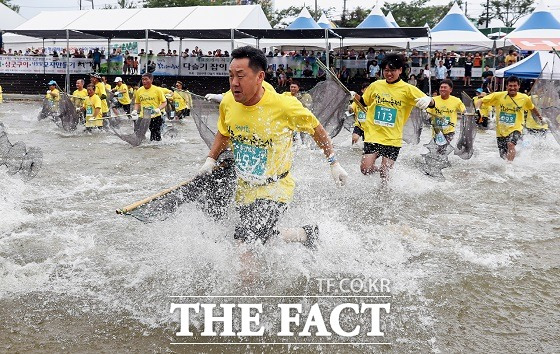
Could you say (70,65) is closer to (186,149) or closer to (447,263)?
(186,149)

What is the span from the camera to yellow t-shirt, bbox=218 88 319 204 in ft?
12.6

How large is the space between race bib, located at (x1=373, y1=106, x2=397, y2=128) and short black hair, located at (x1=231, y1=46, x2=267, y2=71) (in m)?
3.18

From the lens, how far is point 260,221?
3844mm

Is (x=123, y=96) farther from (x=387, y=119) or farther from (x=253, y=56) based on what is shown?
(x=253, y=56)

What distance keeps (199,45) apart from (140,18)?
9.72ft

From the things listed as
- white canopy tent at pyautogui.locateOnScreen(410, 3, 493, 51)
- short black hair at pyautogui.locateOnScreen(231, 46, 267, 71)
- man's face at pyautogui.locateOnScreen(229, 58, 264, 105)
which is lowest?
man's face at pyautogui.locateOnScreen(229, 58, 264, 105)

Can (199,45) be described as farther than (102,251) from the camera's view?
Yes

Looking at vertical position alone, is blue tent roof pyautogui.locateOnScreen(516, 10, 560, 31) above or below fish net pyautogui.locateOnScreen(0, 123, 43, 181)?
above

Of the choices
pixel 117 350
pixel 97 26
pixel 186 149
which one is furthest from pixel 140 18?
pixel 117 350

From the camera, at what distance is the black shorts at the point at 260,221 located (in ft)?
12.6

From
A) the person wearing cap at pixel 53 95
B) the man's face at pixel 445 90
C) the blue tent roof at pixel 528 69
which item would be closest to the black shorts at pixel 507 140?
the man's face at pixel 445 90

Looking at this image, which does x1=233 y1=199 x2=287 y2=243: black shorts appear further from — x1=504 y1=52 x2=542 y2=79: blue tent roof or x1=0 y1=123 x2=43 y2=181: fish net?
x1=504 y1=52 x2=542 y2=79: blue tent roof

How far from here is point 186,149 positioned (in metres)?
11.5

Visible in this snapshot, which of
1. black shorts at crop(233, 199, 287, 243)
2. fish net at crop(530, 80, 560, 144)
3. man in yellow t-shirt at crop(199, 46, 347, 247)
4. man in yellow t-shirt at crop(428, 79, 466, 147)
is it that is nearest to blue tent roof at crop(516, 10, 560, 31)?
fish net at crop(530, 80, 560, 144)
